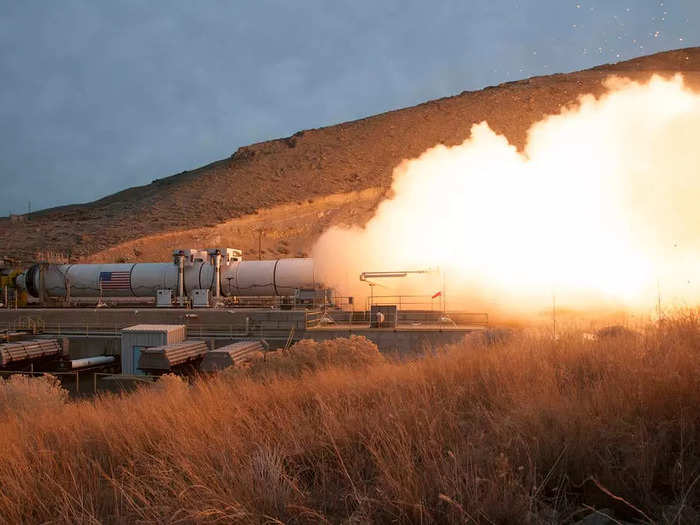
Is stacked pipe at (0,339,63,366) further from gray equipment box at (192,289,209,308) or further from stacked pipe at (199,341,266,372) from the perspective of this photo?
stacked pipe at (199,341,266,372)

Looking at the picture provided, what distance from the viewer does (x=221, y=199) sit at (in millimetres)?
64625

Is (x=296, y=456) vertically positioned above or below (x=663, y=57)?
below

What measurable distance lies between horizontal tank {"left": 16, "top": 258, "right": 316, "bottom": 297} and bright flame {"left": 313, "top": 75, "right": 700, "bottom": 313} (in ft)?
5.98

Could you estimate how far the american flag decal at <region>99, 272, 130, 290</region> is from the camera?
24594mm

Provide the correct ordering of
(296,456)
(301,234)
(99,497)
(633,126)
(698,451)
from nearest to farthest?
(698,451)
(99,497)
(296,456)
(633,126)
(301,234)

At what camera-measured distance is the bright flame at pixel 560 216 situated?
16.2m

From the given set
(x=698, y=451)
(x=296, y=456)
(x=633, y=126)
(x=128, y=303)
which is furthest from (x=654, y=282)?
(x=128, y=303)

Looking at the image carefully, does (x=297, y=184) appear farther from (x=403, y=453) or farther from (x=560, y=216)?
(x=403, y=453)

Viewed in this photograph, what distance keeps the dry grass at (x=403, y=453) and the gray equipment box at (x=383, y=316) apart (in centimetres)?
1256

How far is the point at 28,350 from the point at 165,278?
6.62 metres

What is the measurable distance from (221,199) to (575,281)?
54260 millimetres

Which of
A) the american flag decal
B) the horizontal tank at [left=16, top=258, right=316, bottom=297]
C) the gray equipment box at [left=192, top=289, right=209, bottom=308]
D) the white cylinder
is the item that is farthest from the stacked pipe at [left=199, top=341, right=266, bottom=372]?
the american flag decal

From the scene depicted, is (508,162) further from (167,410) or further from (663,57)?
(663,57)

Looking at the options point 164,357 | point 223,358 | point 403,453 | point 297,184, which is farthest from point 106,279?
point 297,184
